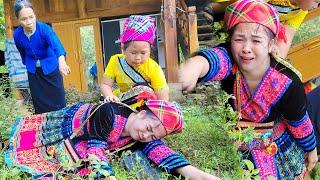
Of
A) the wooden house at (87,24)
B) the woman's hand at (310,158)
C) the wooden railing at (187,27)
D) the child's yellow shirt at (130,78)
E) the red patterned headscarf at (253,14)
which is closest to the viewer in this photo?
the red patterned headscarf at (253,14)

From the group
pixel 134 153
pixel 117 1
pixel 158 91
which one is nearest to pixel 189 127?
pixel 158 91

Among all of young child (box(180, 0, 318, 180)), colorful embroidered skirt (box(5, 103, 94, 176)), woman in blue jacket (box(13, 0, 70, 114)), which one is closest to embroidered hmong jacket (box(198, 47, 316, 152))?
young child (box(180, 0, 318, 180))

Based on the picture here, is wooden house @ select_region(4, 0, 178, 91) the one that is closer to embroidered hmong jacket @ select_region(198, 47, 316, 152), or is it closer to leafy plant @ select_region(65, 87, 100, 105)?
leafy plant @ select_region(65, 87, 100, 105)

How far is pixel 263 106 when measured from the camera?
9.21 ft

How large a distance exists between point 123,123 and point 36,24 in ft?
6.59

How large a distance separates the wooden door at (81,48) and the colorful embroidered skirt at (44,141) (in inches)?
263

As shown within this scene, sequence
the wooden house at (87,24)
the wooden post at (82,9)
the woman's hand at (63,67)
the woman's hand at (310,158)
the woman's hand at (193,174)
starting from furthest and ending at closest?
the wooden post at (82,9) → the wooden house at (87,24) → the woman's hand at (63,67) → the woman's hand at (310,158) → the woman's hand at (193,174)

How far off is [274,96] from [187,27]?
4.49m

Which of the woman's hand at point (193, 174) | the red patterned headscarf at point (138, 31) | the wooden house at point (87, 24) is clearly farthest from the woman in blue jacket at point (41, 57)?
the wooden house at point (87, 24)

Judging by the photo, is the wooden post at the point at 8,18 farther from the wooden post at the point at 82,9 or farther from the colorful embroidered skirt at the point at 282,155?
the colorful embroidered skirt at the point at 282,155

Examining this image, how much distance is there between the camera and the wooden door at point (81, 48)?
9.95 meters

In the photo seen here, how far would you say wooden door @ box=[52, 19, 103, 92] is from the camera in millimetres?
9945

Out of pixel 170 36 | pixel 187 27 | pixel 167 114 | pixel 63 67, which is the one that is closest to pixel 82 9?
pixel 170 36

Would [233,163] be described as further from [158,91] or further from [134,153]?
[158,91]
